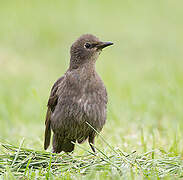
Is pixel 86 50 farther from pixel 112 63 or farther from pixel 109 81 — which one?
pixel 112 63

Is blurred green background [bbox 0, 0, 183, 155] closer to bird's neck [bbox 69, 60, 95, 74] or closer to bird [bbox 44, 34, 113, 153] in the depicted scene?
bird [bbox 44, 34, 113, 153]

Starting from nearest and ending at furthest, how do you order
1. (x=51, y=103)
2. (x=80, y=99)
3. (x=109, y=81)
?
(x=80, y=99), (x=51, y=103), (x=109, y=81)

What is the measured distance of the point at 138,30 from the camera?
1686 centimetres

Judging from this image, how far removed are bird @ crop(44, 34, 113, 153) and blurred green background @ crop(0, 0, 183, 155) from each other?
1.27 feet

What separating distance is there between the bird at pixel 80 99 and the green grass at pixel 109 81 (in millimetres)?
299

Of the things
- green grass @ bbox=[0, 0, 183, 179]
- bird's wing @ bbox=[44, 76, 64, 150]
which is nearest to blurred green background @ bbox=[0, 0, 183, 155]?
green grass @ bbox=[0, 0, 183, 179]

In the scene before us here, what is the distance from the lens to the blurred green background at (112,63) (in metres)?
7.72

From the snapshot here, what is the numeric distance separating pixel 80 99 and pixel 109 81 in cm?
506

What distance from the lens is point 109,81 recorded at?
435 inches

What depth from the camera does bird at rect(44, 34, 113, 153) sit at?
238 inches

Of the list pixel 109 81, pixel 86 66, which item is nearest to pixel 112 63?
pixel 109 81

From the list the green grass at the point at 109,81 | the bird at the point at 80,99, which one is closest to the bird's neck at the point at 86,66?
the bird at the point at 80,99

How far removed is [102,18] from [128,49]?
3117 mm

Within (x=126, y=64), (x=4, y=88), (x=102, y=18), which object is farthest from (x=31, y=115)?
(x=102, y=18)
